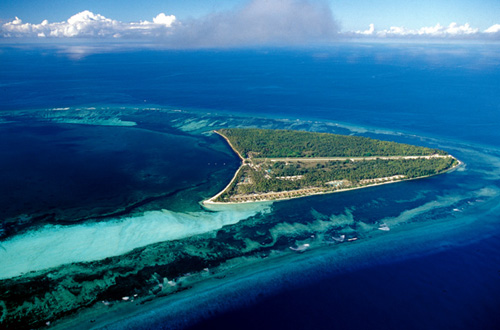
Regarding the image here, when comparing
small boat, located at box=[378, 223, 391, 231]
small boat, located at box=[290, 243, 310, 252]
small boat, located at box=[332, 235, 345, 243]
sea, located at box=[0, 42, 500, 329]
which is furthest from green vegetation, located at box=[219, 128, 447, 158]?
small boat, located at box=[290, 243, 310, 252]

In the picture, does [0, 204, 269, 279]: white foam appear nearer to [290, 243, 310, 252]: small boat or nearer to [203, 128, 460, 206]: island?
[203, 128, 460, 206]: island

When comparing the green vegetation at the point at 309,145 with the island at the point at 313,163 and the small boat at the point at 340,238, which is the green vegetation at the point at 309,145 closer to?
the island at the point at 313,163

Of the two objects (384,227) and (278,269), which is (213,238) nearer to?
(278,269)

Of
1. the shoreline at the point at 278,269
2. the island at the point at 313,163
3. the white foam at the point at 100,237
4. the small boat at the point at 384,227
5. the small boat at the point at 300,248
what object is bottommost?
the shoreline at the point at 278,269

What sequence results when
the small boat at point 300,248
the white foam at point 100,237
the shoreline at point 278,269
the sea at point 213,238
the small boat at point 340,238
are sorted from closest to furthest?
the shoreline at point 278,269, the sea at point 213,238, the white foam at point 100,237, the small boat at point 300,248, the small boat at point 340,238

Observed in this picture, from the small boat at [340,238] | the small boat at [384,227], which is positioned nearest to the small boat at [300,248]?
the small boat at [340,238]

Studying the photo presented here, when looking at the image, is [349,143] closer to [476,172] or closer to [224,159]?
[476,172]
